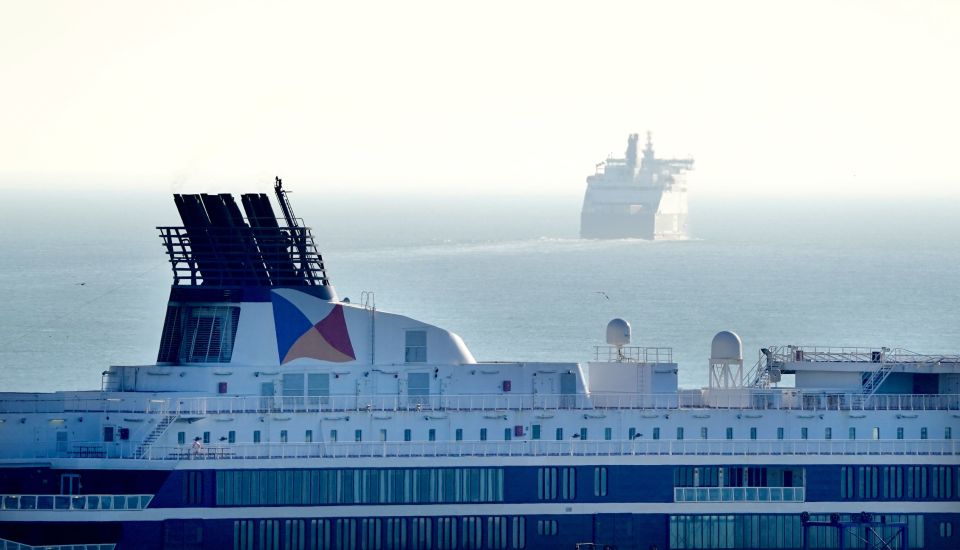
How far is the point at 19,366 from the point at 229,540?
Result: 65.0 m

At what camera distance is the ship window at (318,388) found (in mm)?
74562

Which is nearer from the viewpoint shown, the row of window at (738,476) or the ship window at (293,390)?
the ship window at (293,390)

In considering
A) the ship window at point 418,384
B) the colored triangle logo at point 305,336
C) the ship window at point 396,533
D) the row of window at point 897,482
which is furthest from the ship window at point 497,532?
the row of window at point 897,482

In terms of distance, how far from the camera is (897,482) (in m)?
75.6

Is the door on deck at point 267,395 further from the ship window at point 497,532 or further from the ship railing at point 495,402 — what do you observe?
the ship window at point 497,532

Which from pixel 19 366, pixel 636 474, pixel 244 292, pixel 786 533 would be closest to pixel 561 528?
pixel 636 474

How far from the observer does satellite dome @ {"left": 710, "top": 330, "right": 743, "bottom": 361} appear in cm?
8025

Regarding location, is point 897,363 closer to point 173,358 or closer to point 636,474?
point 636,474

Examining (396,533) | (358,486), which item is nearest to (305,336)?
(358,486)

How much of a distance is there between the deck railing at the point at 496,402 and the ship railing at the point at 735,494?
338 centimetres

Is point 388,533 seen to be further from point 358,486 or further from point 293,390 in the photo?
point 293,390

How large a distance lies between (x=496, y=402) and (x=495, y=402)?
36mm

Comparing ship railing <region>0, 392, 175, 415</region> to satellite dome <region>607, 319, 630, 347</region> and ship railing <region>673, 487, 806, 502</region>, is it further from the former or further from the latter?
ship railing <region>673, 487, 806, 502</region>

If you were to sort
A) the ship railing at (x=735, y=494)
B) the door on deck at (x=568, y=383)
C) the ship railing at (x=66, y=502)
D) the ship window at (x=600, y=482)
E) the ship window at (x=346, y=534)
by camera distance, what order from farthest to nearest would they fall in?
the door on deck at (x=568, y=383) < the ship railing at (x=735, y=494) < the ship window at (x=600, y=482) < the ship window at (x=346, y=534) < the ship railing at (x=66, y=502)
